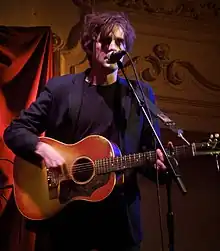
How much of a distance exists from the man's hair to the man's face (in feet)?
0.06

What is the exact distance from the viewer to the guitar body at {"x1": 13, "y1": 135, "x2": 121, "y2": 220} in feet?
6.55

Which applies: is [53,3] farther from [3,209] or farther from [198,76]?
[3,209]

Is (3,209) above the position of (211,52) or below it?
below

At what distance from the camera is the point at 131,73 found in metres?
3.31

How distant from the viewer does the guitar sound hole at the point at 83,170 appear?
203 centimetres

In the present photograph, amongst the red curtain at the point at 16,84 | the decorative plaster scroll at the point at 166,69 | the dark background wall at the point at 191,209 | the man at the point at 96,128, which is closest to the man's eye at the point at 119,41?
the man at the point at 96,128

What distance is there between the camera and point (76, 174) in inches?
80.7

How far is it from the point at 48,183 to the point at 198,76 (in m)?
1.78

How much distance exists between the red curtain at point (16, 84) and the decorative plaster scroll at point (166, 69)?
71 centimetres

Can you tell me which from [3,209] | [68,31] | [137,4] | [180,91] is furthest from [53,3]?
[3,209]

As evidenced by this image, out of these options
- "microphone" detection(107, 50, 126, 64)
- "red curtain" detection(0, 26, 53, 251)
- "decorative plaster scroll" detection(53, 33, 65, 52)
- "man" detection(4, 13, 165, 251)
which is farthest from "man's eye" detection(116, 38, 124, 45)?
"decorative plaster scroll" detection(53, 33, 65, 52)

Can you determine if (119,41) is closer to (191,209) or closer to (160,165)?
(160,165)

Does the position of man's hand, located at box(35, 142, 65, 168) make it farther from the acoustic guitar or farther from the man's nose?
the man's nose

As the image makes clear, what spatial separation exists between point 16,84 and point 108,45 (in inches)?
34.7
